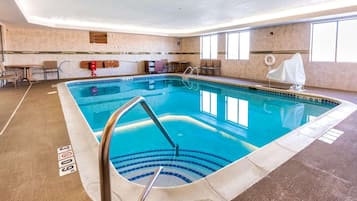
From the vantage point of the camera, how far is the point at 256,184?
1.95 m

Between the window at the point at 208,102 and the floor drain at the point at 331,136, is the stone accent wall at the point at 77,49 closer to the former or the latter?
the window at the point at 208,102

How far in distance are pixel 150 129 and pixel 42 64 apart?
793cm

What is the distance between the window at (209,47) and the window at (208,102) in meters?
4.37

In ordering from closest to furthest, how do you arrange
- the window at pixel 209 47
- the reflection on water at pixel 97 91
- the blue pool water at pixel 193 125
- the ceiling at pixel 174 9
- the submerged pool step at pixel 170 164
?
the submerged pool step at pixel 170 164, the blue pool water at pixel 193 125, the ceiling at pixel 174 9, the reflection on water at pixel 97 91, the window at pixel 209 47

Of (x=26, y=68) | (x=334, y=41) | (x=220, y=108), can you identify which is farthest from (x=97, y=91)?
(x=334, y=41)

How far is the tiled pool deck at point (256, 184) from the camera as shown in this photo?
179 centimetres

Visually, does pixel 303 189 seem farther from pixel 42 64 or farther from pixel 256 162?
pixel 42 64

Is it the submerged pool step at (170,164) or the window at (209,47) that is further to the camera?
the window at (209,47)

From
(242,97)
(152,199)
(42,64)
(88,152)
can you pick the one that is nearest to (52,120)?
(88,152)

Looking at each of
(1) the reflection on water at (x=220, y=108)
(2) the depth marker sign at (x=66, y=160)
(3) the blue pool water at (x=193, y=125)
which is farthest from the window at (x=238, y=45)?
(2) the depth marker sign at (x=66, y=160)

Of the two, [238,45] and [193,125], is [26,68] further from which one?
[238,45]

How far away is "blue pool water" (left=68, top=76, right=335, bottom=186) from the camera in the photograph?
10.1ft

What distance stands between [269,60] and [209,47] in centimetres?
399

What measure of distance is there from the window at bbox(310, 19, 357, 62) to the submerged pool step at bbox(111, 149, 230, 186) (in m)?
6.19
